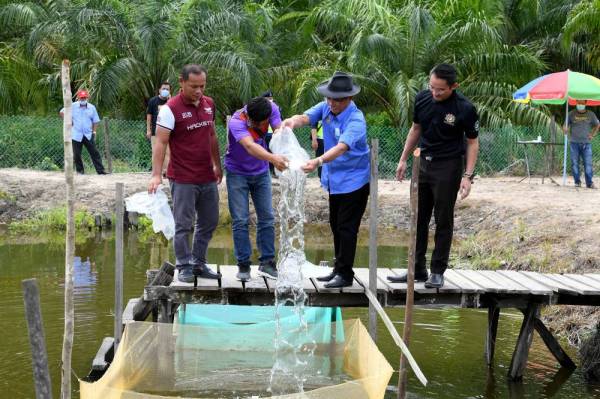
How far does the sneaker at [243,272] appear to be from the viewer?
23.5 feet

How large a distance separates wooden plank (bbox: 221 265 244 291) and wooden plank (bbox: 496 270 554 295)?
7.65ft

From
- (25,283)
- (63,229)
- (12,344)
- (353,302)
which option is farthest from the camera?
(63,229)

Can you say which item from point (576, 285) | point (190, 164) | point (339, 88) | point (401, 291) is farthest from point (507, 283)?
point (190, 164)

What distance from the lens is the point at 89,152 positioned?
56.7 ft

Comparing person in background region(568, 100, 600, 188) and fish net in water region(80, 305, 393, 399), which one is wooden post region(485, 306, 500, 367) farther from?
person in background region(568, 100, 600, 188)

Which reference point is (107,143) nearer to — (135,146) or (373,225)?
(135,146)

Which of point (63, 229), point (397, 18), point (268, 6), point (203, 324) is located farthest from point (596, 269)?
point (268, 6)

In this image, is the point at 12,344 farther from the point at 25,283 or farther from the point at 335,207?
the point at 25,283

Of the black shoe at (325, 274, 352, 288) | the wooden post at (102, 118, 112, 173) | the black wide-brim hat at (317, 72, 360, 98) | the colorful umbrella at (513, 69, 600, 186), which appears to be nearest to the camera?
the black wide-brim hat at (317, 72, 360, 98)

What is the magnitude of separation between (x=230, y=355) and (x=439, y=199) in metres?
1.96

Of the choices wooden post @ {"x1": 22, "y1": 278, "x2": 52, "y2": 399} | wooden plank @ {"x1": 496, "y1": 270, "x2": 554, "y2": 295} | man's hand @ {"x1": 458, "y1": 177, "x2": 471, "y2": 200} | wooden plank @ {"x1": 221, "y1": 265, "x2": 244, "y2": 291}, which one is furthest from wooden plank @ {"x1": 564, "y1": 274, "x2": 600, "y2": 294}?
wooden post @ {"x1": 22, "y1": 278, "x2": 52, "y2": 399}

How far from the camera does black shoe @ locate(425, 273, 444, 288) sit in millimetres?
7148

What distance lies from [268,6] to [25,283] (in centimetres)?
1926

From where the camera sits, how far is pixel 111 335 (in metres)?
9.01
